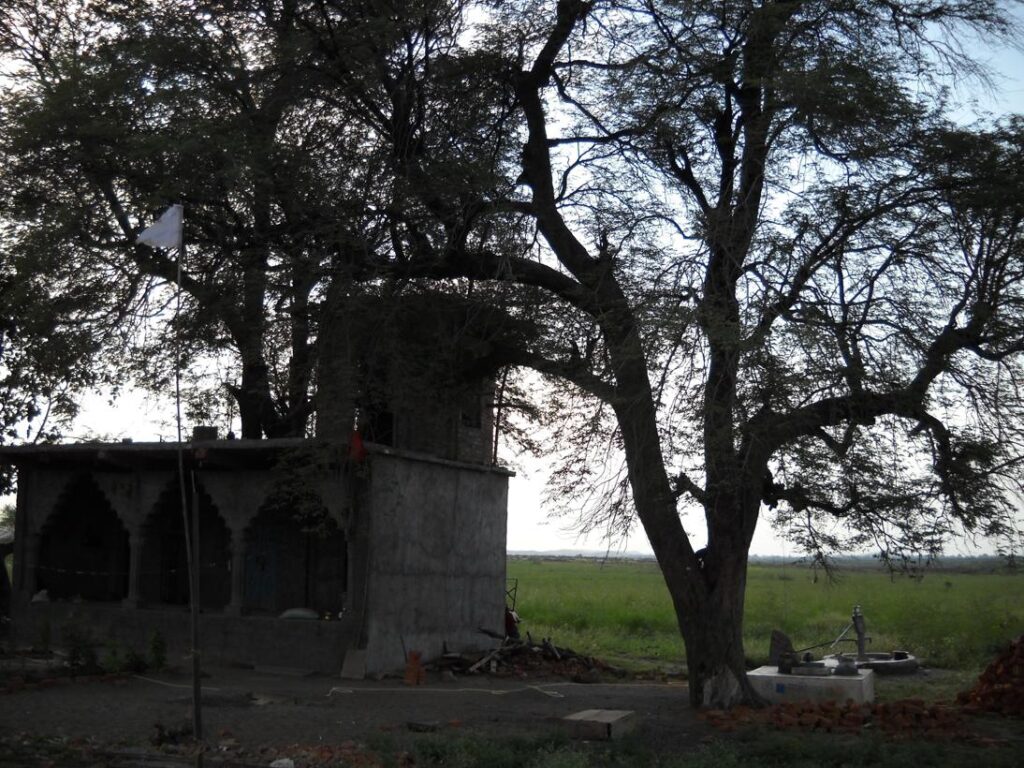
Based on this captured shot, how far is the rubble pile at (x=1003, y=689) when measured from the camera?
14757 millimetres

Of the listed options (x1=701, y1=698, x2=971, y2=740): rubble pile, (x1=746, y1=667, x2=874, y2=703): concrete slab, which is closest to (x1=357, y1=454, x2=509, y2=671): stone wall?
(x1=746, y1=667, x2=874, y2=703): concrete slab

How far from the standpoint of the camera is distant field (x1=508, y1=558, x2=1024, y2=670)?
25.8m

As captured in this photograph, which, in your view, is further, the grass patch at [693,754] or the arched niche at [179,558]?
the arched niche at [179,558]

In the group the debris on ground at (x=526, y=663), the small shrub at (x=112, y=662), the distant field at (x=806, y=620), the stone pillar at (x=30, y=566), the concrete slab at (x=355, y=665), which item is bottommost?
the distant field at (x=806, y=620)

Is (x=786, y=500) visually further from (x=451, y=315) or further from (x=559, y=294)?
(x=451, y=315)

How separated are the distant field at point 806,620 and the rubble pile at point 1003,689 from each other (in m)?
1.22

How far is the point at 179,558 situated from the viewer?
22.4m

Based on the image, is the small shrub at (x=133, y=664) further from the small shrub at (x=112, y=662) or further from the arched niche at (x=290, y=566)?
the arched niche at (x=290, y=566)

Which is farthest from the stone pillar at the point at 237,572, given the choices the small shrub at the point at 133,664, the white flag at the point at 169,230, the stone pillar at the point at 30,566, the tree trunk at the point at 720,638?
the white flag at the point at 169,230

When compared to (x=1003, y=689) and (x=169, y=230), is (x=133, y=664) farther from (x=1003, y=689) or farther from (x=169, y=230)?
(x=1003, y=689)

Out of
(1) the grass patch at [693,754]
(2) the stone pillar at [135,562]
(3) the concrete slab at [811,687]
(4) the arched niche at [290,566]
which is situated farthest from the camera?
(4) the arched niche at [290,566]

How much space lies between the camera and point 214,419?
20.4 meters

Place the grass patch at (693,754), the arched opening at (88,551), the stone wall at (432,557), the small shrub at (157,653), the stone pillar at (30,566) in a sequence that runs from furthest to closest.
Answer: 1. the arched opening at (88,551)
2. the stone pillar at (30,566)
3. the stone wall at (432,557)
4. the small shrub at (157,653)
5. the grass patch at (693,754)

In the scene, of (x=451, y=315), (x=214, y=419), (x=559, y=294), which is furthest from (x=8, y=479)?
(x=559, y=294)
